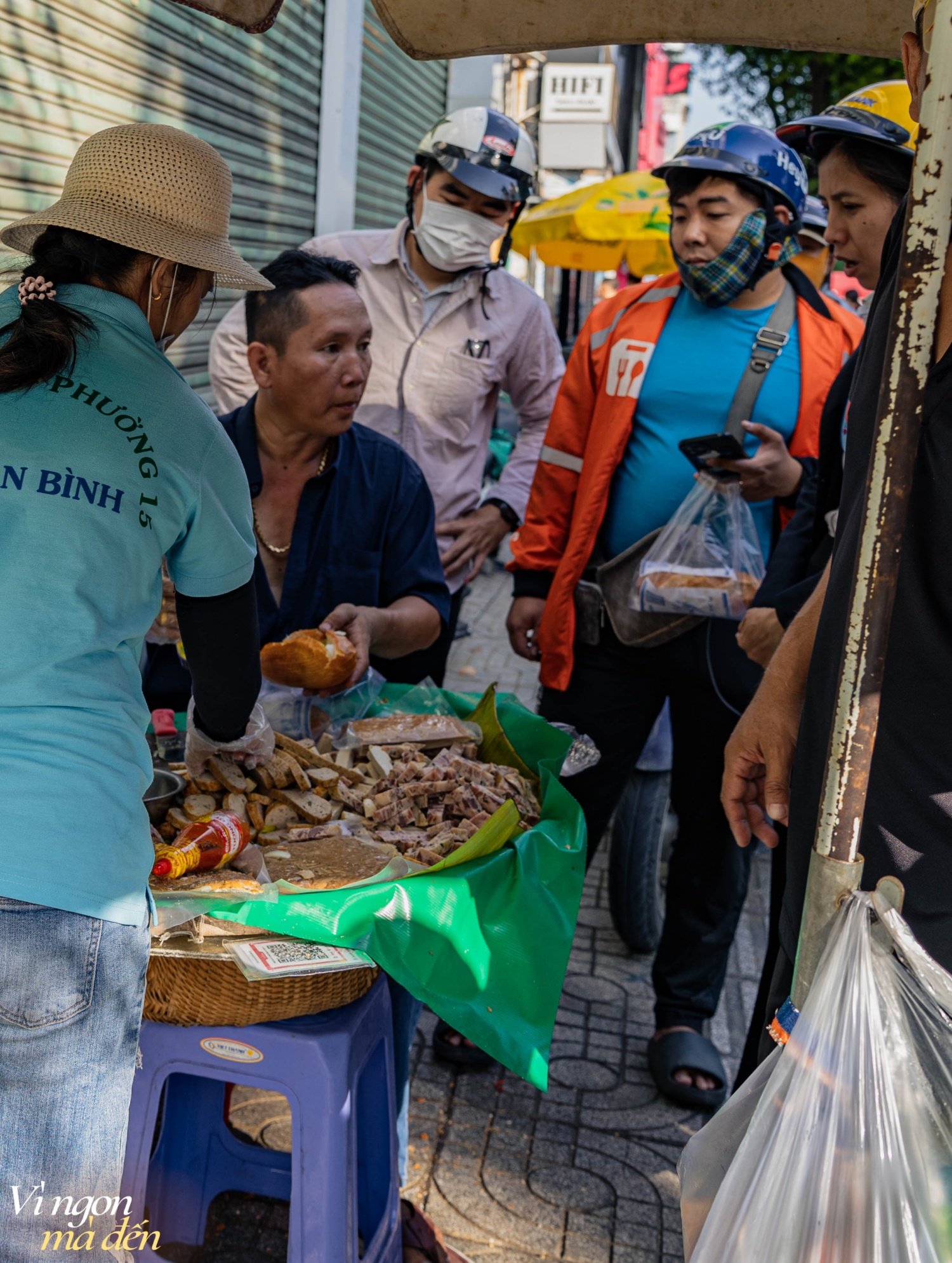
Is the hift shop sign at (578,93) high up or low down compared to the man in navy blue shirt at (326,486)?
up

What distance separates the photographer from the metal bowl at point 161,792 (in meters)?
2.04

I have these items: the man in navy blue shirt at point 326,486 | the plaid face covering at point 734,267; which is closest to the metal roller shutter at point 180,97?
the man in navy blue shirt at point 326,486

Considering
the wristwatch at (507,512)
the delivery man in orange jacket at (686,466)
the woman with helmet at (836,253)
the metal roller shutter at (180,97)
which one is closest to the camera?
the woman with helmet at (836,253)

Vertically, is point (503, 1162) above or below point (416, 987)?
below

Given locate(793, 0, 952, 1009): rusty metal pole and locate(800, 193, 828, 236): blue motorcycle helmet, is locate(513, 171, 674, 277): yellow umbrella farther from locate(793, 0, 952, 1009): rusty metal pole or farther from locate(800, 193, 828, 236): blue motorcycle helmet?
locate(793, 0, 952, 1009): rusty metal pole

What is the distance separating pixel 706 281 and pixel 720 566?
764mm

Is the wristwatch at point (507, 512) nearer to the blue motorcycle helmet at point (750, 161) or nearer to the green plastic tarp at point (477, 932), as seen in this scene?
the blue motorcycle helmet at point (750, 161)

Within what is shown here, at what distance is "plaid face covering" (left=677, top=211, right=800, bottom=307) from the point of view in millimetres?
2881

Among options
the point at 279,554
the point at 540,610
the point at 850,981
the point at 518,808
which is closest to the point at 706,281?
the point at 540,610

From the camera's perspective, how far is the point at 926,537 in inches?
50.9

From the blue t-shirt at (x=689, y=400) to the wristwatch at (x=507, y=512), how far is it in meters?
0.76

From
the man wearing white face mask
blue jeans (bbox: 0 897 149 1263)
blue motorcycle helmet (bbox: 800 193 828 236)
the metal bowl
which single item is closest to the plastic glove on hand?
the metal bowl

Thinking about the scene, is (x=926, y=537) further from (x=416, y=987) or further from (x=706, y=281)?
(x=706, y=281)

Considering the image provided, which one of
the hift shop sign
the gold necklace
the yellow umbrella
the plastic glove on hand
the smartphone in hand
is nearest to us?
the plastic glove on hand
